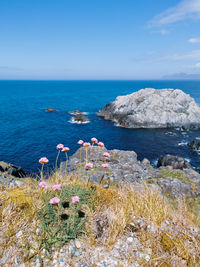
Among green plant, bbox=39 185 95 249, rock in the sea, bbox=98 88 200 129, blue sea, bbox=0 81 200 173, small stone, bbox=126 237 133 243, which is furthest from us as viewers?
rock in the sea, bbox=98 88 200 129

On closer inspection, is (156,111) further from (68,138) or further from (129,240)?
(129,240)

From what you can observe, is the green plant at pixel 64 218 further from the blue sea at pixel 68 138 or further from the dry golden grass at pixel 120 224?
the blue sea at pixel 68 138

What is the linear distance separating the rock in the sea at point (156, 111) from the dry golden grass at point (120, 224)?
50059 mm

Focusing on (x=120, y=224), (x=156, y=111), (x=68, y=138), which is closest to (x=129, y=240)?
(x=120, y=224)

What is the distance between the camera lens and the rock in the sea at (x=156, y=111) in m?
55.2

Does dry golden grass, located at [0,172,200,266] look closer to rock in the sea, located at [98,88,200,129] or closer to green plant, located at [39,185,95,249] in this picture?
green plant, located at [39,185,95,249]

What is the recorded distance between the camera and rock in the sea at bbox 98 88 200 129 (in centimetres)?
5525

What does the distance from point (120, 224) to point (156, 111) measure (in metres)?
56.9

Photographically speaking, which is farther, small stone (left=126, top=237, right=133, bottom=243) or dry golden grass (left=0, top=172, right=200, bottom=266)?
small stone (left=126, top=237, right=133, bottom=243)

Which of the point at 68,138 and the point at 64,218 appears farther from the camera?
the point at 68,138

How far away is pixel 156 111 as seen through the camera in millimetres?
57312

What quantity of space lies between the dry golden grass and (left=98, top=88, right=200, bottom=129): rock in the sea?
50.1 metres

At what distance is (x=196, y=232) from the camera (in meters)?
4.62

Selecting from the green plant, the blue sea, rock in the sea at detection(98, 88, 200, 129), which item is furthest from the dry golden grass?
rock in the sea at detection(98, 88, 200, 129)
